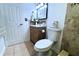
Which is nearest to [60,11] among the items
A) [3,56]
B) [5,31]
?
[5,31]

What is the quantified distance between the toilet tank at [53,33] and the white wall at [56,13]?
0.26ft

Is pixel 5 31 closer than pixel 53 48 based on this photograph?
Yes

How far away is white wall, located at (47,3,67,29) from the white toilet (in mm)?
109

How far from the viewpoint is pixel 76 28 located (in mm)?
1077

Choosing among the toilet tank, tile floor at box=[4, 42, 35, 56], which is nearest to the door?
tile floor at box=[4, 42, 35, 56]

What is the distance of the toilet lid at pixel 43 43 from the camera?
1138 millimetres

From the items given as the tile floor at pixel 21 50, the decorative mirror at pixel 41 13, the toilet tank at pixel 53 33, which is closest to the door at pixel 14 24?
the tile floor at pixel 21 50

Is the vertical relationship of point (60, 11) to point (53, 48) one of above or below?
above

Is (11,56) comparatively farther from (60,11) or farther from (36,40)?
(60,11)

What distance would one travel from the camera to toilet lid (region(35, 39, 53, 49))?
3.74 feet

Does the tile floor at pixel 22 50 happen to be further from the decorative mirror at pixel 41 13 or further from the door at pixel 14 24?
the decorative mirror at pixel 41 13

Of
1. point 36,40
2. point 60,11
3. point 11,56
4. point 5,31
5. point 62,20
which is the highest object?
point 60,11

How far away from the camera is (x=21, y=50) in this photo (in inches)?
45.6

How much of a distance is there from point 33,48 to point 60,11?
59cm
